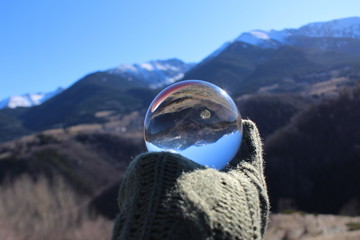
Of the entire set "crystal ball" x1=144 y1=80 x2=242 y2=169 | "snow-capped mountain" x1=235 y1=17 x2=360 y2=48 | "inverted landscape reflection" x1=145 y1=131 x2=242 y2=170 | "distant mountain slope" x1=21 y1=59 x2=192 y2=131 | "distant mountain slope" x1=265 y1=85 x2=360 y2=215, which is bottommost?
"distant mountain slope" x1=21 y1=59 x2=192 y2=131

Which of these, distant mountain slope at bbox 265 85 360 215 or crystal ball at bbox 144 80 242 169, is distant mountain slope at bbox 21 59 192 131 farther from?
crystal ball at bbox 144 80 242 169

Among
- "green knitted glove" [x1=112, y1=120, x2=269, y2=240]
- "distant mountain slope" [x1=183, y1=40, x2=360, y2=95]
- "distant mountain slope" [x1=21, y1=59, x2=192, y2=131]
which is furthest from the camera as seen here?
"distant mountain slope" [x1=21, y1=59, x2=192, y2=131]

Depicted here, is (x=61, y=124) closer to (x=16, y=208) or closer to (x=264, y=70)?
(x=264, y=70)

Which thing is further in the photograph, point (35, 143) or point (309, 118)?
point (35, 143)

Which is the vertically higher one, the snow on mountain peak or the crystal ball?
the crystal ball

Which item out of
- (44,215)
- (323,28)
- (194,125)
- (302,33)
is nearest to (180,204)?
(194,125)

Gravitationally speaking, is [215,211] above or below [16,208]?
above

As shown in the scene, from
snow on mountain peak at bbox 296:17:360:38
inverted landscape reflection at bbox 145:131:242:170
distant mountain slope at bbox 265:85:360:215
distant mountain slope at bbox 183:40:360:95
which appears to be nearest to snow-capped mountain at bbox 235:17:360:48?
snow on mountain peak at bbox 296:17:360:38

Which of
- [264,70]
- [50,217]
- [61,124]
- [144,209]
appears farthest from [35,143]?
[264,70]
